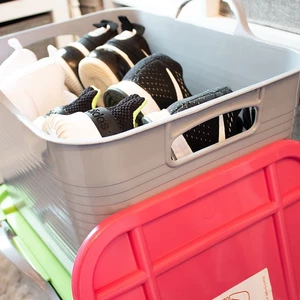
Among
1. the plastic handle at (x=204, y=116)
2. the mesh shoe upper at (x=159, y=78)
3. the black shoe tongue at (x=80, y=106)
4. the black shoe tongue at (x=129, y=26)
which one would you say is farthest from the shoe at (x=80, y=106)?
the black shoe tongue at (x=129, y=26)

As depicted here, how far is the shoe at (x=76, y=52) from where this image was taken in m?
1.00

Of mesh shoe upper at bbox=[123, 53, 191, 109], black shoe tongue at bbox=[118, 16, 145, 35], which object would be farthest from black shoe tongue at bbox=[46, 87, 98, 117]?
black shoe tongue at bbox=[118, 16, 145, 35]

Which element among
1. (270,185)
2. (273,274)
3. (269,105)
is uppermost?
(269,105)

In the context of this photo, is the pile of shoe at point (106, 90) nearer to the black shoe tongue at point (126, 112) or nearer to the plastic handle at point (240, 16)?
the black shoe tongue at point (126, 112)

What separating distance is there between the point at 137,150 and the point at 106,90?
12.3 inches

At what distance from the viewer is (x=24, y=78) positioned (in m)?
0.88

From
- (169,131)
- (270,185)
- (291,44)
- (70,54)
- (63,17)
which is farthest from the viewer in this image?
(63,17)

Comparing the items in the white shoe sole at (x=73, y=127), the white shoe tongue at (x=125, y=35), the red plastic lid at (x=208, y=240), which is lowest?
Result: the red plastic lid at (x=208, y=240)

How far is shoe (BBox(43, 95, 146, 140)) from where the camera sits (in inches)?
25.2

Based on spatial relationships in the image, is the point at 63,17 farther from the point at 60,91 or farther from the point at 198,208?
the point at 198,208

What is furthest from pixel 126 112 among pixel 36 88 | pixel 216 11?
pixel 216 11

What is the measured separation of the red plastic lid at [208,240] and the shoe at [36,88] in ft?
1.22

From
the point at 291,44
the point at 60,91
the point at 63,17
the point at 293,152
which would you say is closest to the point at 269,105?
the point at 293,152

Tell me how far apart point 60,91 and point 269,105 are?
434 mm
